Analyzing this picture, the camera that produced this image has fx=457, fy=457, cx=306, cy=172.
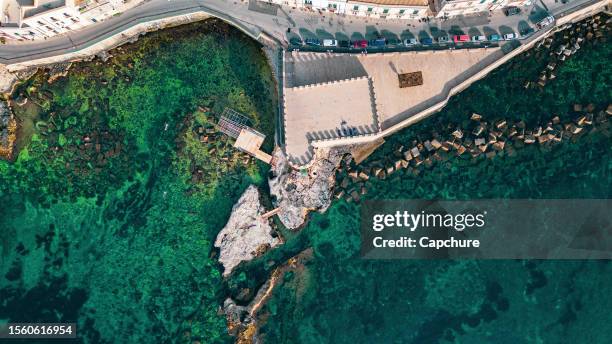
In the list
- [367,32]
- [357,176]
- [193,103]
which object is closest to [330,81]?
[367,32]

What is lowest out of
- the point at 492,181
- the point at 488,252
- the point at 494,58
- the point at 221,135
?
the point at 488,252

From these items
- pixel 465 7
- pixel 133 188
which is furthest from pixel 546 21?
pixel 133 188

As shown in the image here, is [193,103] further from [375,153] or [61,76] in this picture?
[375,153]

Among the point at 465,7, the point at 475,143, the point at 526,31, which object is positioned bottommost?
the point at 475,143

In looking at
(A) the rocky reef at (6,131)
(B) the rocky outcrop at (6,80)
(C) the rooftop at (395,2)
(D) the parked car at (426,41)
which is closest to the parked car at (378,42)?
(C) the rooftop at (395,2)

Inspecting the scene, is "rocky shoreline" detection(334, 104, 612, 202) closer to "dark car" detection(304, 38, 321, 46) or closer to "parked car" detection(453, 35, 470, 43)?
"parked car" detection(453, 35, 470, 43)

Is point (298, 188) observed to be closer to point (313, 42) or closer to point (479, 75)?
point (313, 42)

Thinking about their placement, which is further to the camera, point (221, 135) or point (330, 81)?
point (221, 135)
